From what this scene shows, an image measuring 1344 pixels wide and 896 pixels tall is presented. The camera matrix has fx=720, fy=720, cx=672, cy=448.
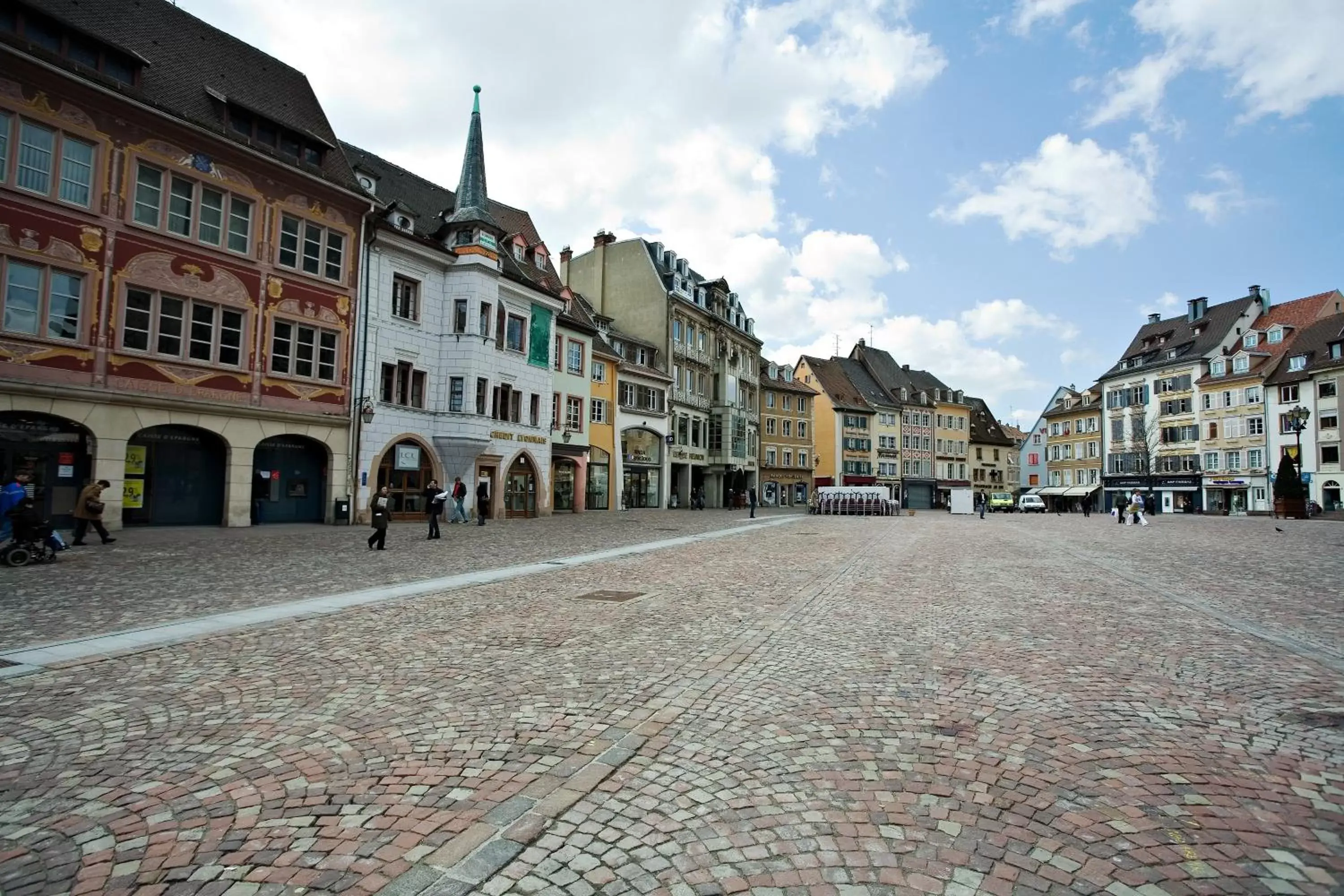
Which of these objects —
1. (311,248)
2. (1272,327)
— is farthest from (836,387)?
(311,248)

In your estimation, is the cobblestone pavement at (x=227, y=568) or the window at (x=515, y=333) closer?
the cobblestone pavement at (x=227, y=568)

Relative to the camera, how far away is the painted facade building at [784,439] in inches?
2667

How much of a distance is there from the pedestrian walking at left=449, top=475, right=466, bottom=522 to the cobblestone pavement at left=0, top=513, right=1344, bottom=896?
761 inches

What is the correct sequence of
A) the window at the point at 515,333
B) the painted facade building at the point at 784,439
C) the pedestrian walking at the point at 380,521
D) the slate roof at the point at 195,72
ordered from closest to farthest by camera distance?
the pedestrian walking at the point at 380,521, the slate roof at the point at 195,72, the window at the point at 515,333, the painted facade building at the point at 784,439

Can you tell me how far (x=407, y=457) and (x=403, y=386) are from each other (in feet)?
9.35

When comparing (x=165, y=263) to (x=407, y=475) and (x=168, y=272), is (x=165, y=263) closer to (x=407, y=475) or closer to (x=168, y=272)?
(x=168, y=272)

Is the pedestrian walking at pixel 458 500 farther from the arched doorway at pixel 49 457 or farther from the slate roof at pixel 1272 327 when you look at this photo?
the slate roof at pixel 1272 327

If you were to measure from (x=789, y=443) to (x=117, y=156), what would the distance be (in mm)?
57396

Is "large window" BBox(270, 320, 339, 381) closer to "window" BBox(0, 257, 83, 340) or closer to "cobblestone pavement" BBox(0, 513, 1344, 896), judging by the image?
"window" BBox(0, 257, 83, 340)

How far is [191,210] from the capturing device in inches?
852

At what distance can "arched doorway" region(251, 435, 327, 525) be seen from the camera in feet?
79.6

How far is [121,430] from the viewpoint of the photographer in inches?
784

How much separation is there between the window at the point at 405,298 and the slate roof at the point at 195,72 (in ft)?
12.2

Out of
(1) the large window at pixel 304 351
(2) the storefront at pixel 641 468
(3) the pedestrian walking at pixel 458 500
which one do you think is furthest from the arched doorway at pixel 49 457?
(2) the storefront at pixel 641 468
